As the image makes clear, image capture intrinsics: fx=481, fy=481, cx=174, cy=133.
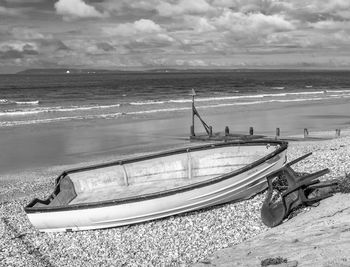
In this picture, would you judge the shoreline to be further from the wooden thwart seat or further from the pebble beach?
the wooden thwart seat

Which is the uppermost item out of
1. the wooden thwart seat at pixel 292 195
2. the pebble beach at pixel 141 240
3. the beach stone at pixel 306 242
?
the wooden thwart seat at pixel 292 195

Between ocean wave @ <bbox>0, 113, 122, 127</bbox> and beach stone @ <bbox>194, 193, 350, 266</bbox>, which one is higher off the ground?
ocean wave @ <bbox>0, 113, 122, 127</bbox>

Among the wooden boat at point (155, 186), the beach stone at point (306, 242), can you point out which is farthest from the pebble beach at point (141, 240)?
the beach stone at point (306, 242)

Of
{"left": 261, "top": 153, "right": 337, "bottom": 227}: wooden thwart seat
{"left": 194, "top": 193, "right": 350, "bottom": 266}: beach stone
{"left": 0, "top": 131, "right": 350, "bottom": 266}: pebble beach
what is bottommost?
{"left": 0, "top": 131, "right": 350, "bottom": 266}: pebble beach

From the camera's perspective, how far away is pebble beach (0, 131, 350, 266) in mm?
10859

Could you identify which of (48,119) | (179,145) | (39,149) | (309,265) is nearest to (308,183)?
(309,265)

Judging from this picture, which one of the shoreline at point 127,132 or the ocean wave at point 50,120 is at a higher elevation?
the ocean wave at point 50,120

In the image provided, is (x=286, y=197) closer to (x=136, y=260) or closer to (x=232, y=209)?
(x=232, y=209)

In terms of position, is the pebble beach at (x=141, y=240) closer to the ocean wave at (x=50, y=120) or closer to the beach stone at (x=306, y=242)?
the beach stone at (x=306, y=242)

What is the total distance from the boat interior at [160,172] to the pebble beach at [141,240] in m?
1.66

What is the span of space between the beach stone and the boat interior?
3.67m

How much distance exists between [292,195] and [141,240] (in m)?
3.90

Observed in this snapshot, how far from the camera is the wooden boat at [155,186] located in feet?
40.9

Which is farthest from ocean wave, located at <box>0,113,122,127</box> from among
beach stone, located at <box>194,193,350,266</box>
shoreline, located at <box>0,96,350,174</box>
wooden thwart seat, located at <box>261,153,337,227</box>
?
beach stone, located at <box>194,193,350,266</box>
